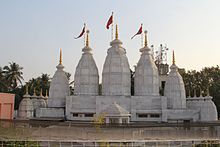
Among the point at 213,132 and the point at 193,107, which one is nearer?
the point at 213,132

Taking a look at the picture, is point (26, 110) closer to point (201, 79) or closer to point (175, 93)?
point (175, 93)

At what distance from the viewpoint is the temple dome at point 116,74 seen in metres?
35.8

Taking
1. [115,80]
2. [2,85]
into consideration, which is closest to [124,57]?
[115,80]

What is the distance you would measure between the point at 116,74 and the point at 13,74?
28647 mm

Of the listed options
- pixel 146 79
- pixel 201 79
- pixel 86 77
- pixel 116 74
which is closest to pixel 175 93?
pixel 146 79

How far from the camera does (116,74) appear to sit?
36.0m

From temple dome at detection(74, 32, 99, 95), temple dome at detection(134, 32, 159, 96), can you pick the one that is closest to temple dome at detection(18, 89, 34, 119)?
temple dome at detection(74, 32, 99, 95)

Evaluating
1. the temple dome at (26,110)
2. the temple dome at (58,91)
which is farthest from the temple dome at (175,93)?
the temple dome at (26,110)

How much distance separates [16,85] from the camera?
5778 cm

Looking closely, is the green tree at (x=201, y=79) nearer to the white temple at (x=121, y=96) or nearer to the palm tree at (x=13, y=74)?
the white temple at (x=121, y=96)

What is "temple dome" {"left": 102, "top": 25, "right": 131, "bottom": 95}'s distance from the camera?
3584 cm

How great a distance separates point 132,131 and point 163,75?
47.2 metres

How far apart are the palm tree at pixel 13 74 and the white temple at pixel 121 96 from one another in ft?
64.1

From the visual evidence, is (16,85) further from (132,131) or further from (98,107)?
(132,131)
